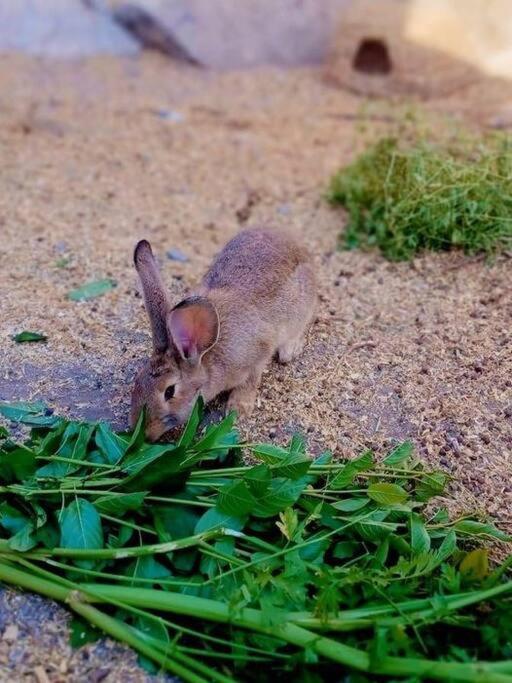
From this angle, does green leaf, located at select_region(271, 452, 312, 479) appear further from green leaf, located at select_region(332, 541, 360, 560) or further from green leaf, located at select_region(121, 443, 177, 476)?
green leaf, located at select_region(121, 443, 177, 476)

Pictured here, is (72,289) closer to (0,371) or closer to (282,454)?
(0,371)

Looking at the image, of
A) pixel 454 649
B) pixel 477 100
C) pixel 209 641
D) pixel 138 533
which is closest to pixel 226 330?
pixel 138 533

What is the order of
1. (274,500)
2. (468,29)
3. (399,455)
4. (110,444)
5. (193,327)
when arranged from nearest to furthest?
(274,500) → (110,444) → (399,455) → (193,327) → (468,29)

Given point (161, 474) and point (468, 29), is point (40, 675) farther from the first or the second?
point (468, 29)

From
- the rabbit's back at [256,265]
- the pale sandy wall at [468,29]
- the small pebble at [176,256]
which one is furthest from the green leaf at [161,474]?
the pale sandy wall at [468,29]

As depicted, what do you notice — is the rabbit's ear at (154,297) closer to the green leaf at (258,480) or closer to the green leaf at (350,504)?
the green leaf at (258,480)

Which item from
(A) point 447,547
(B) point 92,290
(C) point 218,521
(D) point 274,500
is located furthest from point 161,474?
(B) point 92,290

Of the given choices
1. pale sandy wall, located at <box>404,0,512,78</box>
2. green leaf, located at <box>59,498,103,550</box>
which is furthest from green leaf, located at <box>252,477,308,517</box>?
pale sandy wall, located at <box>404,0,512,78</box>
